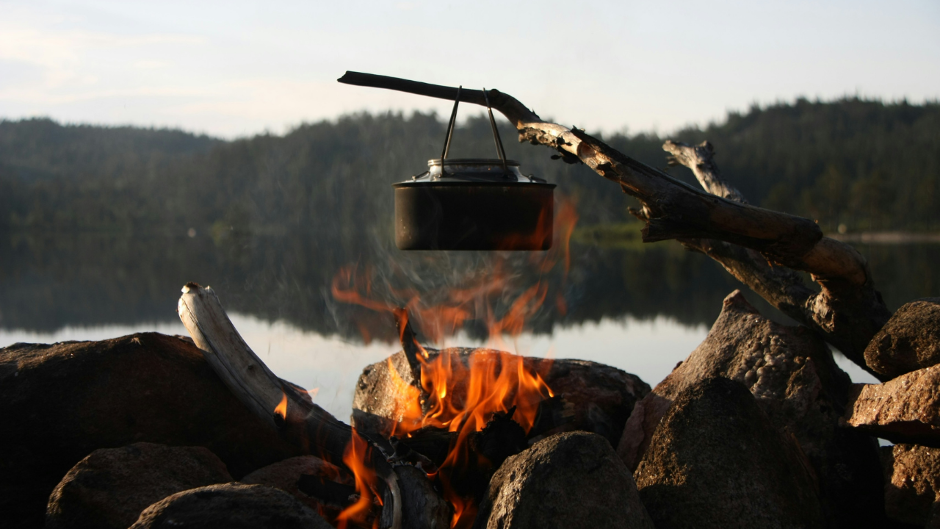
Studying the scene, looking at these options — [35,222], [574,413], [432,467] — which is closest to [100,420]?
[432,467]

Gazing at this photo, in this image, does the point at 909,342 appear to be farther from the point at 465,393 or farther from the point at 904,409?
the point at 465,393

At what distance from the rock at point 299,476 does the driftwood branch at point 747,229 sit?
2.02 m

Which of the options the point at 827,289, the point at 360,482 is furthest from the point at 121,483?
the point at 827,289

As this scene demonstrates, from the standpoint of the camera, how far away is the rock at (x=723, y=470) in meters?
2.83

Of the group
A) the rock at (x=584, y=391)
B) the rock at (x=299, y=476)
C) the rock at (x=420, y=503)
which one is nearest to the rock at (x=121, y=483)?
the rock at (x=299, y=476)

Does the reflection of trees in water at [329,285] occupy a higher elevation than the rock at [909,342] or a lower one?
lower

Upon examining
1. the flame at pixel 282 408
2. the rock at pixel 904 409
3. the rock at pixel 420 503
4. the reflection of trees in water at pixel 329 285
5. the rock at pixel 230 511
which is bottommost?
the reflection of trees in water at pixel 329 285

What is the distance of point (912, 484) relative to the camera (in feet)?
10.3

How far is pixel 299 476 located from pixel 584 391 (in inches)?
67.9

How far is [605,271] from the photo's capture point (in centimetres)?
2898

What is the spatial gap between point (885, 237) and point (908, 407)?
62.8 meters

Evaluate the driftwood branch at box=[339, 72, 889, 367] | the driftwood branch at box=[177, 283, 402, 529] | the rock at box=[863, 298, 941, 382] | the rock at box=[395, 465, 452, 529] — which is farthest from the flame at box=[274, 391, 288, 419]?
the rock at box=[863, 298, 941, 382]

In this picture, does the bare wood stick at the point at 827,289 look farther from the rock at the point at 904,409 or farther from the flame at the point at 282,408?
the flame at the point at 282,408

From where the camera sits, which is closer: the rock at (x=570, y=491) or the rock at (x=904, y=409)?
the rock at (x=570, y=491)
